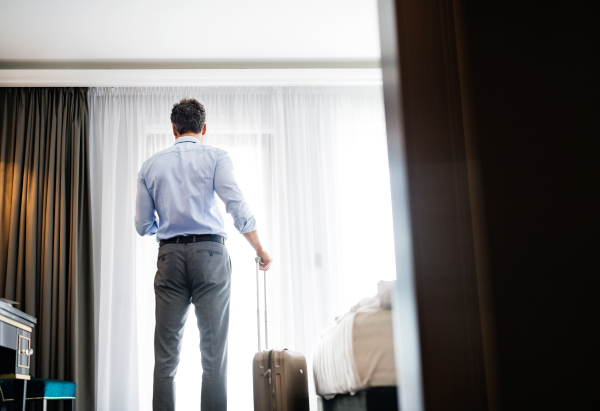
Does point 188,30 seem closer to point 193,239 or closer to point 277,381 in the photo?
point 193,239

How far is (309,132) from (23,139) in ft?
6.57

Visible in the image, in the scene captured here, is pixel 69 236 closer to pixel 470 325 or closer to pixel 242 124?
pixel 242 124

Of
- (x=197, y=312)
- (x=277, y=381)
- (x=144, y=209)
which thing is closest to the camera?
(x=277, y=381)

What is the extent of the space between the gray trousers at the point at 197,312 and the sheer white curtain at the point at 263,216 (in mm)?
1607

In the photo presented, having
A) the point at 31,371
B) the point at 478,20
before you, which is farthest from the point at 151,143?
the point at 478,20

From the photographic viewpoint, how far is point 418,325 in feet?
1.45

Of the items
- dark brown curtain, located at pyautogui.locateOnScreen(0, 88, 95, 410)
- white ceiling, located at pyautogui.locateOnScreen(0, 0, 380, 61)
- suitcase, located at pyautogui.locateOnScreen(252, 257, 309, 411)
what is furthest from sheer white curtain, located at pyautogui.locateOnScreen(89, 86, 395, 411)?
suitcase, located at pyautogui.locateOnScreen(252, 257, 309, 411)

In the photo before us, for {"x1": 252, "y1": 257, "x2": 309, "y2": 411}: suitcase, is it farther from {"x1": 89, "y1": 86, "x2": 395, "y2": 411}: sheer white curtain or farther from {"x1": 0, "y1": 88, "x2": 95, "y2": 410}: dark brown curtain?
{"x1": 0, "y1": 88, "x2": 95, "y2": 410}: dark brown curtain

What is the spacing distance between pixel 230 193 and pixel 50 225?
76.3 inches

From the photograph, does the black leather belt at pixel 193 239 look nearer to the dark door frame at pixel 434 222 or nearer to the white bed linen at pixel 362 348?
the white bed linen at pixel 362 348

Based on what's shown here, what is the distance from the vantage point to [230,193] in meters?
2.38

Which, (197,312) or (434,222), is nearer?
(434,222)

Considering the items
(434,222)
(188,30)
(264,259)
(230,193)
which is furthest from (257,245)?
(434,222)

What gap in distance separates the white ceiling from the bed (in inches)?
102
